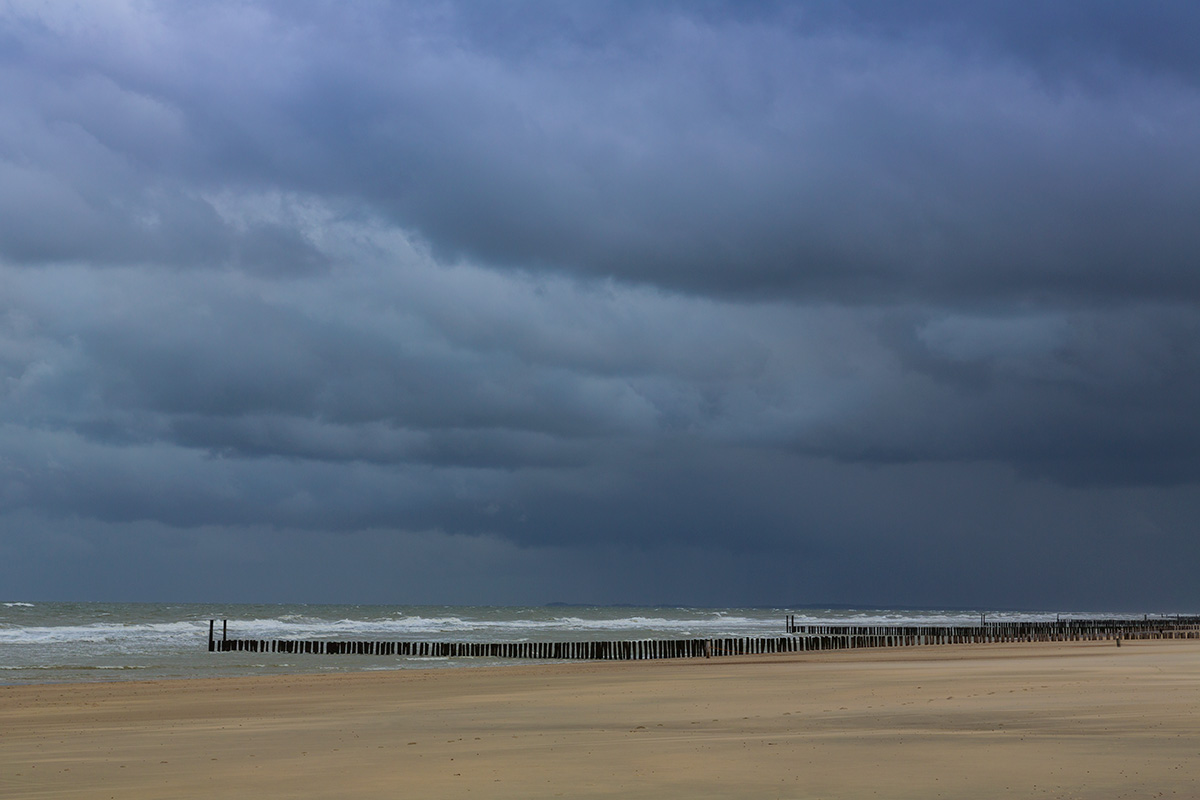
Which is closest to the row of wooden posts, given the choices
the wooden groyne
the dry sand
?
the wooden groyne

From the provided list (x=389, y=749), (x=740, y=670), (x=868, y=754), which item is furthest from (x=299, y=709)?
(x=740, y=670)

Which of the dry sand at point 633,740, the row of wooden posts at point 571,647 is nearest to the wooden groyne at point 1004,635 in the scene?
the row of wooden posts at point 571,647

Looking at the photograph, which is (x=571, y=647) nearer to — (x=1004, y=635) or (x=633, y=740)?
(x=1004, y=635)

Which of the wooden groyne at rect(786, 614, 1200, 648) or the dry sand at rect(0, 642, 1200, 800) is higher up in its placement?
the dry sand at rect(0, 642, 1200, 800)

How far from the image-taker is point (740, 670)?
135ft

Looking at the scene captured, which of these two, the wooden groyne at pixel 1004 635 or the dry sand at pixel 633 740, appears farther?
the wooden groyne at pixel 1004 635

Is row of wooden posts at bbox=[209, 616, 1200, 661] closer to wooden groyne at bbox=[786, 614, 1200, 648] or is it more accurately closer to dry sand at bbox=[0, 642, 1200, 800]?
wooden groyne at bbox=[786, 614, 1200, 648]

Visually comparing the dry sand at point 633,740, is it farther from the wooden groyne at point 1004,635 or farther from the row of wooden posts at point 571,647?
the wooden groyne at point 1004,635

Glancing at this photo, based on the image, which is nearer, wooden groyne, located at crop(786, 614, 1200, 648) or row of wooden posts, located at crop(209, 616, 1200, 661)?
row of wooden posts, located at crop(209, 616, 1200, 661)

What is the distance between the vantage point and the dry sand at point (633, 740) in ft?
39.3

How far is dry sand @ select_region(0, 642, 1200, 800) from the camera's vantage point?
12.0 meters

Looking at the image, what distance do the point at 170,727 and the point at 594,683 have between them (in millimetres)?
14228

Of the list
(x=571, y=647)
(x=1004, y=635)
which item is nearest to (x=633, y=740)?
(x=571, y=647)

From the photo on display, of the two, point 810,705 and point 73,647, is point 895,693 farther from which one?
point 73,647
